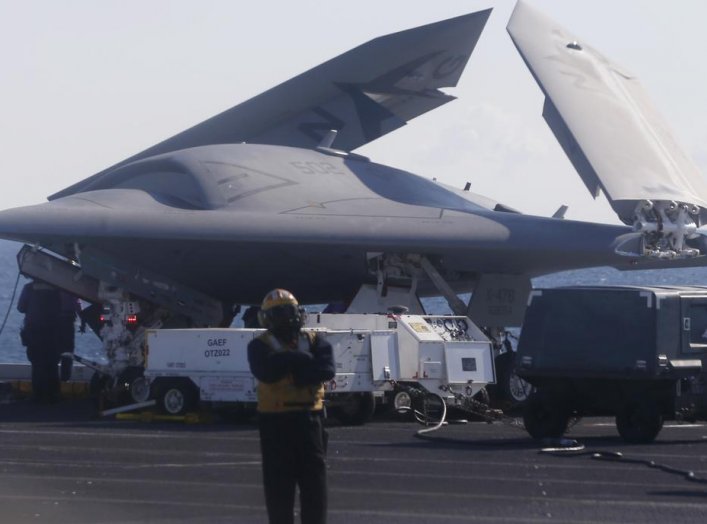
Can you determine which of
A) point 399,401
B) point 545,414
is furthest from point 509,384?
point 545,414

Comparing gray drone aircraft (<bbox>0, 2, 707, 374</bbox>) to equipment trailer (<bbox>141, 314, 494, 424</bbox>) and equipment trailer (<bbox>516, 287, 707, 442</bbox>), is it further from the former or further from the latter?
equipment trailer (<bbox>516, 287, 707, 442</bbox>)

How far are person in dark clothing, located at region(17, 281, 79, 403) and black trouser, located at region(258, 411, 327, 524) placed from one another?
45.7 feet

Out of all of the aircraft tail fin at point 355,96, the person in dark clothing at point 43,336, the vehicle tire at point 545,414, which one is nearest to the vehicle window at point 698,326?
the vehicle tire at point 545,414

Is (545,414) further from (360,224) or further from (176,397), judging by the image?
(360,224)

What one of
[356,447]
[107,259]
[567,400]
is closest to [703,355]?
[567,400]

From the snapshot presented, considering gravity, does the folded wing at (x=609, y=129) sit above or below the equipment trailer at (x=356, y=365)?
above

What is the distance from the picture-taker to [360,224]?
2014 centimetres

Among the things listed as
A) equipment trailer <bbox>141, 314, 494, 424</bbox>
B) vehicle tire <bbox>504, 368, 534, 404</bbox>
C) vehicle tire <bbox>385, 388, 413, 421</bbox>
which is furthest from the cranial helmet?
vehicle tire <bbox>504, 368, 534, 404</bbox>

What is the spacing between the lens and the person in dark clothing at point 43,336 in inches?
Result: 842

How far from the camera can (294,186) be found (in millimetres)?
21328

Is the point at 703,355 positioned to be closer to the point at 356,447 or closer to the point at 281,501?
the point at 356,447

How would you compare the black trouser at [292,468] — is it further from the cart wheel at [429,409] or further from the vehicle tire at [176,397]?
the vehicle tire at [176,397]

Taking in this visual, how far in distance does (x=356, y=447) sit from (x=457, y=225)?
673 cm

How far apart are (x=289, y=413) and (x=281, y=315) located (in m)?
0.59
